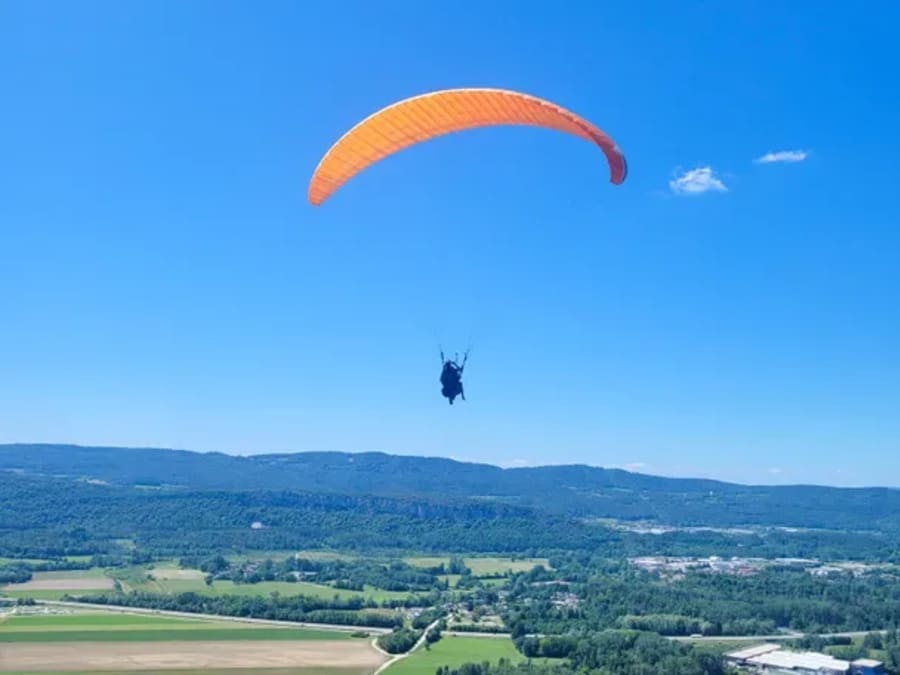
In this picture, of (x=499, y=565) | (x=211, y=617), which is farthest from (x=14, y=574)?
(x=499, y=565)

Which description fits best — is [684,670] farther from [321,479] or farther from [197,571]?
[321,479]

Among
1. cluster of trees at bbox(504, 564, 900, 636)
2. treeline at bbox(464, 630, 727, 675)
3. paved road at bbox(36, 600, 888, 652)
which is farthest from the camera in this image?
cluster of trees at bbox(504, 564, 900, 636)

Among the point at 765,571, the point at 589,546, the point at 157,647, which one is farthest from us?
the point at 589,546

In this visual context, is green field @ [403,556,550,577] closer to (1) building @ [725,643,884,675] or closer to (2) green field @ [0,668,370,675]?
(1) building @ [725,643,884,675]

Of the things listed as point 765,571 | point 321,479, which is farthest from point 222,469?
point 765,571

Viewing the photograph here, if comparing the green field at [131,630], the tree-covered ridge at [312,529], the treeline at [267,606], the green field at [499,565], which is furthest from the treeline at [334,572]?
the green field at [131,630]

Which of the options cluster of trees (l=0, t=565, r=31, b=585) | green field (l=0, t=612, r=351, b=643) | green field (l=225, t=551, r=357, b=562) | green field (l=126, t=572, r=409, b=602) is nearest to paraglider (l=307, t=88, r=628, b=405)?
green field (l=0, t=612, r=351, b=643)

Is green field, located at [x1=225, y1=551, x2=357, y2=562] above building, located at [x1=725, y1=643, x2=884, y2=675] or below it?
below
